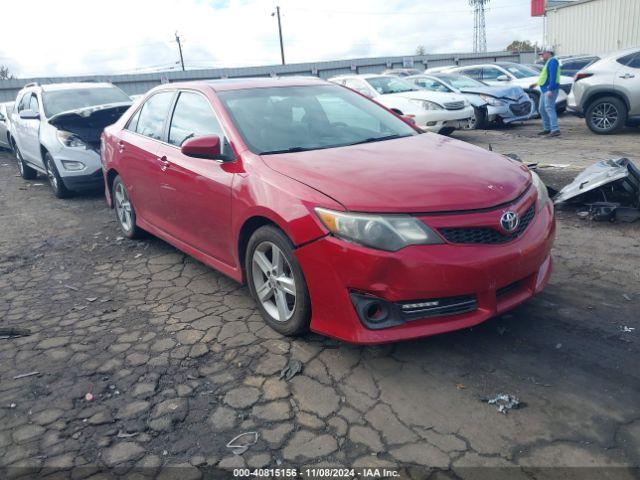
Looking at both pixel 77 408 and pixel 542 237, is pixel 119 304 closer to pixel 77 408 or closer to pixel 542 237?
pixel 77 408

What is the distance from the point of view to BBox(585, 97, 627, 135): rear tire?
33.6ft

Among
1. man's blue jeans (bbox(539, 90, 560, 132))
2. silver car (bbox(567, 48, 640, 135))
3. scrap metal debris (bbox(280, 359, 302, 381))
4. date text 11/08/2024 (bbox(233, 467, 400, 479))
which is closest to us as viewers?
date text 11/08/2024 (bbox(233, 467, 400, 479))

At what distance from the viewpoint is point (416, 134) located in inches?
167

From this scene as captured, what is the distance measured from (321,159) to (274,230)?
578 mm

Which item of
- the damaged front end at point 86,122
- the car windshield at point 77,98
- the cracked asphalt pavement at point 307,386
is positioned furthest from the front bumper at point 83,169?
the cracked asphalt pavement at point 307,386

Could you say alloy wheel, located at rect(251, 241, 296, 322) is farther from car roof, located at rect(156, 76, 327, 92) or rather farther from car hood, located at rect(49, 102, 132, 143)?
car hood, located at rect(49, 102, 132, 143)

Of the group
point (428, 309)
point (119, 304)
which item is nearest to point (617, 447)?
point (428, 309)

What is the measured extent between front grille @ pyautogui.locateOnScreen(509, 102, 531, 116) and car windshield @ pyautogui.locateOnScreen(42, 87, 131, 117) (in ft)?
28.9

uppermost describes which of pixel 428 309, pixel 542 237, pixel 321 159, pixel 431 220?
pixel 321 159

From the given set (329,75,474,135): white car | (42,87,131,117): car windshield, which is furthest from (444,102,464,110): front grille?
(42,87,131,117): car windshield

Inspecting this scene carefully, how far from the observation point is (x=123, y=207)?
573 cm

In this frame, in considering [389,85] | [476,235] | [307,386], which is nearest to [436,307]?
[476,235]

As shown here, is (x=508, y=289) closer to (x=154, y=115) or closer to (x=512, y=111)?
(x=154, y=115)

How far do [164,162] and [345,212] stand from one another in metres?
2.17
